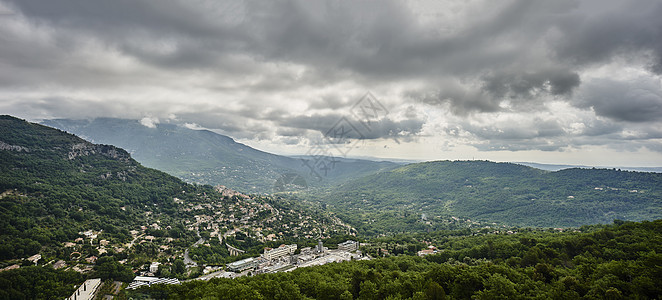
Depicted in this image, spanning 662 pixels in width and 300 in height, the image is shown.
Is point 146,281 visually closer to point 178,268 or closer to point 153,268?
point 153,268

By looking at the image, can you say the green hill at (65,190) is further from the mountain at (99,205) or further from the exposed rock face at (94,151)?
the mountain at (99,205)

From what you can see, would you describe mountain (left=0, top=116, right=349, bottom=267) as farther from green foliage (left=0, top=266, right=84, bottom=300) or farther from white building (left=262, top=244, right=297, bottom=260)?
green foliage (left=0, top=266, right=84, bottom=300)

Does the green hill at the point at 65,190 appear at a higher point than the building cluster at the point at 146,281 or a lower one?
higher

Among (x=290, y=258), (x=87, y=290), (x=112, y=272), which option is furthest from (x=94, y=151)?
(x=290, y=258)

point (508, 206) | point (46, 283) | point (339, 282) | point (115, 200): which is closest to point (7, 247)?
point (46, 283)

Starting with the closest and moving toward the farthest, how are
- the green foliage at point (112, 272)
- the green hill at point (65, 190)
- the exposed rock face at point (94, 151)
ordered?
the green foliage at point (112, 272) → the green hill at point (65, 190) → the exposed rock face at point (94, 151)

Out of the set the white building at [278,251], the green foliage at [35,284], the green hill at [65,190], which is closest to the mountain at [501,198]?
the white building at [278,251]

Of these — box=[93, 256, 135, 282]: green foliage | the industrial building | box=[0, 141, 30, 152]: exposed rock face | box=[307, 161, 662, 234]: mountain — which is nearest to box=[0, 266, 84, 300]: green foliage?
box=[93, 256, 135, 282]: green foliage
